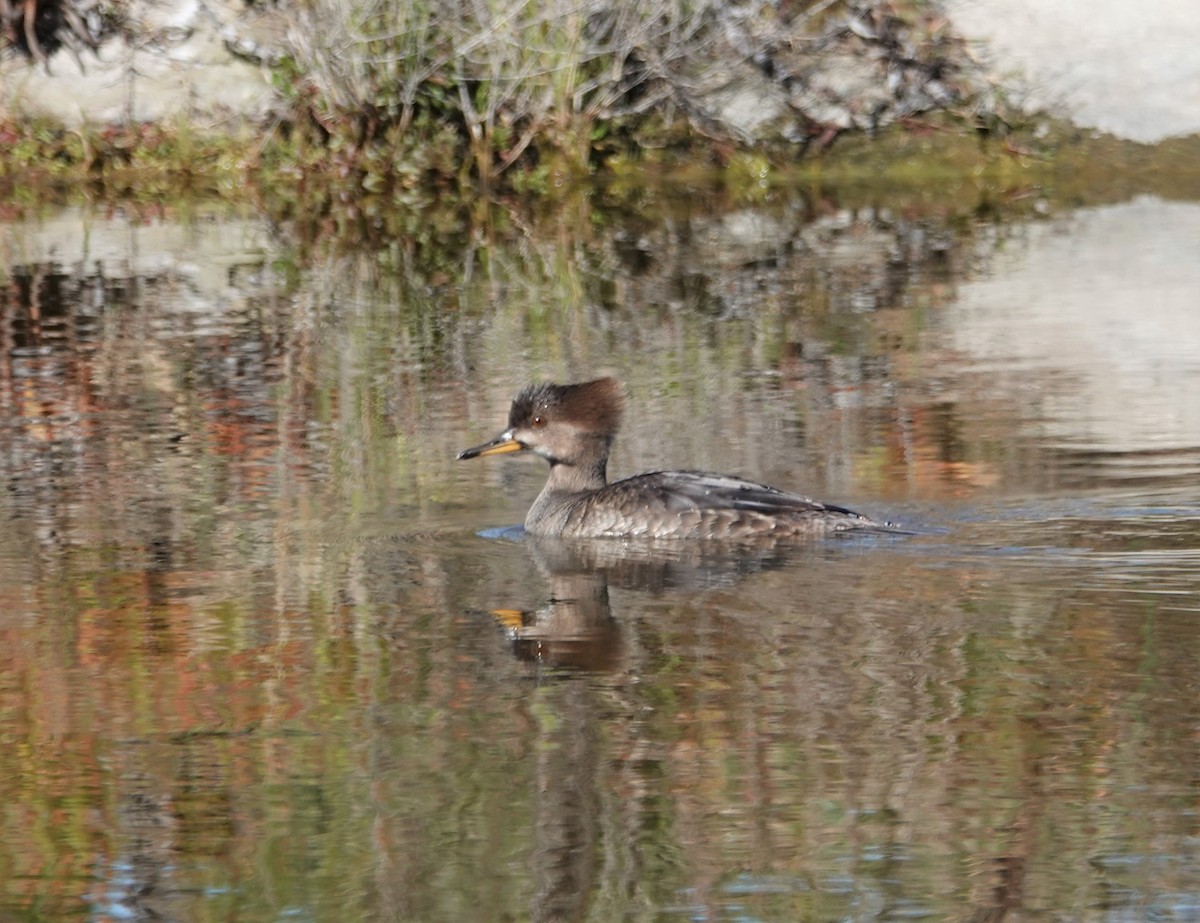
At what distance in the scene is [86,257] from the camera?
17562 mm

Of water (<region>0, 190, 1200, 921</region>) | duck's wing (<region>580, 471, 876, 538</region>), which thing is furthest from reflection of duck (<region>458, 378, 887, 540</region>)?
water (<region>0, 190, 1200, 921</region>)

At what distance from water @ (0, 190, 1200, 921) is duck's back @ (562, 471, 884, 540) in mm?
138

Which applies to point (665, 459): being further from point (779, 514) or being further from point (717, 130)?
point (717, 130)

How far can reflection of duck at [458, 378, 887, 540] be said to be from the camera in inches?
317

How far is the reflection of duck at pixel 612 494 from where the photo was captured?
8.06 m

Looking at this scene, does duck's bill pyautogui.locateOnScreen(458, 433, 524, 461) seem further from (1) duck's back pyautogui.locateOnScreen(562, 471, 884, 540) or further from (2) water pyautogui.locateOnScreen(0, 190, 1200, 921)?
(1) duck's back pyautogui.locateOnScreen(562, 471, 884, 540)

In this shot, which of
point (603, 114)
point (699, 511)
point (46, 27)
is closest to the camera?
point (699, 511)

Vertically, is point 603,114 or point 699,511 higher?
point 603,114

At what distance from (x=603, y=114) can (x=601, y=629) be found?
16.1 meters

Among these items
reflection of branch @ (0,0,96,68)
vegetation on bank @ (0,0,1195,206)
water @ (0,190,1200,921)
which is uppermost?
reflection of branch @ (0,0,96,68)

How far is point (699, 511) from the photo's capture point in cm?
819

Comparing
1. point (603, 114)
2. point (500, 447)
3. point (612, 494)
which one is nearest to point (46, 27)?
point (603, 114)

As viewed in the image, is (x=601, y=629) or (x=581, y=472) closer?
(x=601, y=629)

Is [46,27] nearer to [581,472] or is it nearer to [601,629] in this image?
[581,472]
